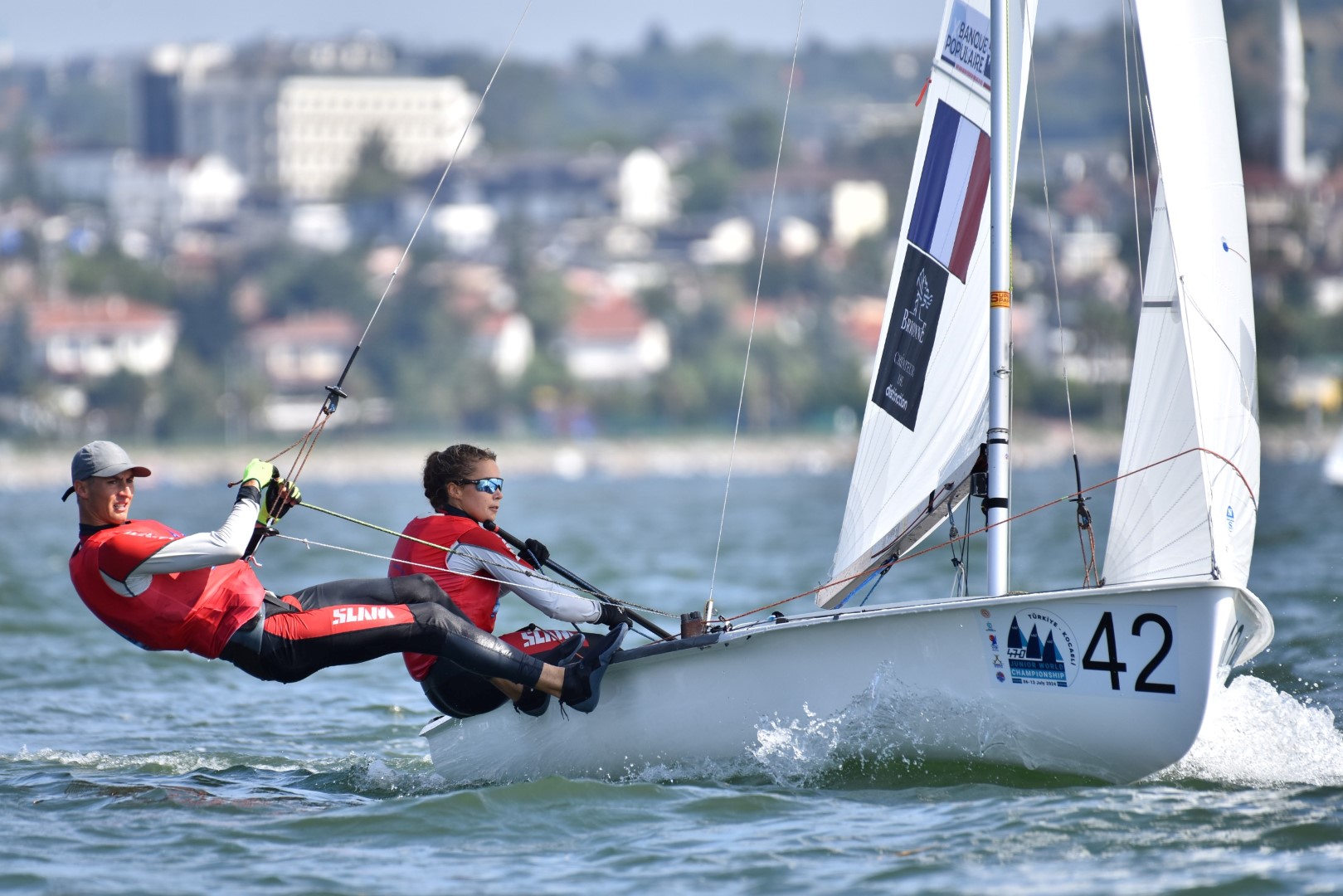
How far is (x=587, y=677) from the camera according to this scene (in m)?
5.56

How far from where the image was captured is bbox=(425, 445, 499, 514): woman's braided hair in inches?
225

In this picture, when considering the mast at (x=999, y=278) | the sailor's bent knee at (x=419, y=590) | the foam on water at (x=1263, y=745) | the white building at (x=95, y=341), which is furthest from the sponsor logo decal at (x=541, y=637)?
the white building at (x=95, y=341)

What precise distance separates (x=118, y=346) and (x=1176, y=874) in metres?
76.8

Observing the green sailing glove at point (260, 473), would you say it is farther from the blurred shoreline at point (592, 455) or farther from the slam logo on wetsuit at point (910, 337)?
the blurred shoreline at point (592, 455)

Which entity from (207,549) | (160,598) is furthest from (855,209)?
(207,549)

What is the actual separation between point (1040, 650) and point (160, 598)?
8.05ft

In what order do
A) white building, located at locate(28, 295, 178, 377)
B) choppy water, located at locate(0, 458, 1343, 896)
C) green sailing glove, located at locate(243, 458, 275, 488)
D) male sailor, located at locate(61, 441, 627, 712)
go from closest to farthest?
1. choppy water, located at locate(0, 458, 1343, 896)
2. male sailor, located at locate(61, 441, 627, 712)
3. green sailing glove, located at locate(243, 458, 275, 488)
4. white building, located at locate(28, 295, 178, 377)

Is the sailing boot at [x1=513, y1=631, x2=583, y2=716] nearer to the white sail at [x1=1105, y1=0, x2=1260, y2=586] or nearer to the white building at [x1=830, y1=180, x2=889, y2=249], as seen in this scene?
the white sail at [x1=1105, y1=0, x2=1260, y2=586]

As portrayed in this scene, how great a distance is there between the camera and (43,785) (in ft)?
19.9

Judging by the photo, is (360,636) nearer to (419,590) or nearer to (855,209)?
(419,590)

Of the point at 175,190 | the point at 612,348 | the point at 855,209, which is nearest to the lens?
the point at 612,348

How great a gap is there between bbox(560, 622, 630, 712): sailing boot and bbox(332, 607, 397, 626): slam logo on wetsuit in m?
0.57

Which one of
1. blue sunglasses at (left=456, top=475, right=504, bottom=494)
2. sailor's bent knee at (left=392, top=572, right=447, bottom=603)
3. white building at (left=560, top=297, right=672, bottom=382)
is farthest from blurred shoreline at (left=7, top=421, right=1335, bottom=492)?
sailor's bent knee at (left=392, top=572, right=447, bottom=603)

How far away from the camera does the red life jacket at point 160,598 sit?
5195 millimetres
